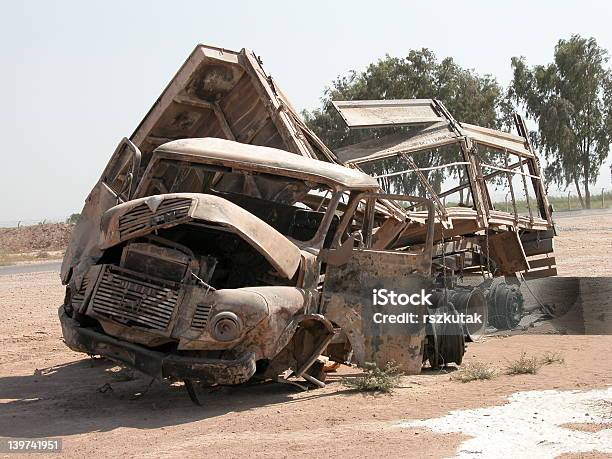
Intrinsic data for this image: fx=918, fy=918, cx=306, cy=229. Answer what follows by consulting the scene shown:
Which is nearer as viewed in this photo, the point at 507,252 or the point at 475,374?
the point at 475,374

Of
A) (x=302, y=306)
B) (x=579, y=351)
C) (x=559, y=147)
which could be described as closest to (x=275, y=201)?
(x=302, y=306)

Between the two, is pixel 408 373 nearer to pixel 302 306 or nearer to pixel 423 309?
pixel 423 309

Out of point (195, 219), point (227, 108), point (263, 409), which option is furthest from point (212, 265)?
point (227, 108)

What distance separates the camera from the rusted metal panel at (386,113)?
42.1 ft

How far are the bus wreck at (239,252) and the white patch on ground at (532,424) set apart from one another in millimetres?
1424

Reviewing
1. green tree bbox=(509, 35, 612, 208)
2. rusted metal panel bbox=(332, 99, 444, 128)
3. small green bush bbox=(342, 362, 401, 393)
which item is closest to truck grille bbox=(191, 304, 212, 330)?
small green bush bbox=(342, 362, 401, 393)

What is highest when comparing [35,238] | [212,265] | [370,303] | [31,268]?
[35,238]

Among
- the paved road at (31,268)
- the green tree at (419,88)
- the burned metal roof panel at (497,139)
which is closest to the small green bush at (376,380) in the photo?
the burned metal roof panel at (497,139)

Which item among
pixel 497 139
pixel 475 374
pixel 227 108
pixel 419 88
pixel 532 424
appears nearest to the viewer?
pixel 532 424

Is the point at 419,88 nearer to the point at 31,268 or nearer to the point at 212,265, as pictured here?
the point at 31,268

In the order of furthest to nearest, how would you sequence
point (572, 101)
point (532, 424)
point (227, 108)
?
point (572, 101) → point (227, 108) → point (532, 424)

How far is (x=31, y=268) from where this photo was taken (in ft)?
94.7

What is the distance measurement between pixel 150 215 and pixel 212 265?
0.71m

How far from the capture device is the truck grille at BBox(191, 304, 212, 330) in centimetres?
723
